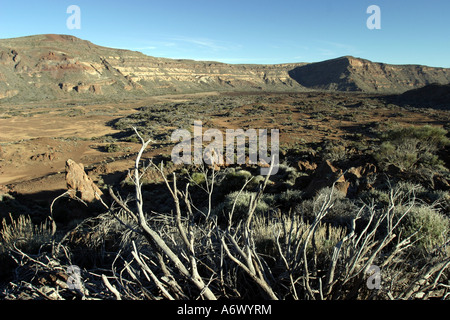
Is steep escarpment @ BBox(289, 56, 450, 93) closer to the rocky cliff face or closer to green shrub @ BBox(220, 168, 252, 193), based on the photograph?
the rocky cliff face

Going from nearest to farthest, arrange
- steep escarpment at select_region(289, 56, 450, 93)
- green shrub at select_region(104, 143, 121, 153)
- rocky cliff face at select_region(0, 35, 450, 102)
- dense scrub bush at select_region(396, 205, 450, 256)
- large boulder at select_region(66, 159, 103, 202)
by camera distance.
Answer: dense scrub bush at select_region(396, 205, 450, 256)
large boulder at select_region(66, 159, 103, 202)
green shrub at select_region(104, 143, 121, 153)
rocky cliff face at select_region(0, 35, 450, 102)
steep escarpment at select_region(289, 56, 450, 93)

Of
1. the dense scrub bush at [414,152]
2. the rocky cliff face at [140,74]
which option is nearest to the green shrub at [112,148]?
the dense scrub bush at [414,152]

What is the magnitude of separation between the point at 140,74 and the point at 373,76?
83357 millimetres

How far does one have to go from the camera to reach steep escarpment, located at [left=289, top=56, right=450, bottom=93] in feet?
274

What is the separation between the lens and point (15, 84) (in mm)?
55406

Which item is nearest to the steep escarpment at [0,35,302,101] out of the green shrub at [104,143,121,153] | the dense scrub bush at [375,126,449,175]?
the green shrub at [104,143,121,153]

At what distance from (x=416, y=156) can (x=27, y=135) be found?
92.8ft

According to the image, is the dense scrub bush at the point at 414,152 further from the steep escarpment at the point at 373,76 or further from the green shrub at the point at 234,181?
the steep escarpment at the point at 373,76

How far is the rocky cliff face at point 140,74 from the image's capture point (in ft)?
195

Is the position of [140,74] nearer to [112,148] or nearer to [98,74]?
[98,74]

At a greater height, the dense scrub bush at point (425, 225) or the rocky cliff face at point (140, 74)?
the rocky cliff face at point (140, 74)

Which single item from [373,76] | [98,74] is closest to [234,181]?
[98,74]

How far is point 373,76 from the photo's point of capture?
8950 cm
